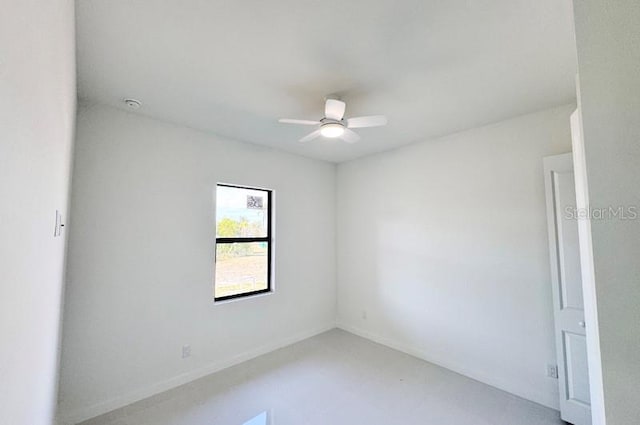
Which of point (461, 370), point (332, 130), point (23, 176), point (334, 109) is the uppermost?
point (334, 109)

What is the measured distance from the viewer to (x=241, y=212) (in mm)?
3553

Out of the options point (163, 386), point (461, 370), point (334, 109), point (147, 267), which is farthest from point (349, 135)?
point (163, 386)

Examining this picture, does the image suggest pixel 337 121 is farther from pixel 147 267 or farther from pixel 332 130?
pixel 147 267

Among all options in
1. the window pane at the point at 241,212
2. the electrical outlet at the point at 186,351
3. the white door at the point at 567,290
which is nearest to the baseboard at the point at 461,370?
the white door at the point at 567,290

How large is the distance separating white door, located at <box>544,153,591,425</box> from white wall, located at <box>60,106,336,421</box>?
294 centimetres

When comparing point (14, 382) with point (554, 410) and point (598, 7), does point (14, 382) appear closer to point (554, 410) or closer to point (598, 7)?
point (598, 7)

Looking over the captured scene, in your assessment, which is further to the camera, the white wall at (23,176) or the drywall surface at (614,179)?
the drywall surface at (614,179)

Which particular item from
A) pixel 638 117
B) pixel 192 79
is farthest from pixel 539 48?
pixel 192 79

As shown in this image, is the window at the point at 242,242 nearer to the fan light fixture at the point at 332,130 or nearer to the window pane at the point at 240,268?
the window pane at the point at 240,268

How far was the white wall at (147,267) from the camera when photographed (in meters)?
2.35

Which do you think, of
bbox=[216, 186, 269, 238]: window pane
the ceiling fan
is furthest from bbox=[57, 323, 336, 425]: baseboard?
the ceiling fan

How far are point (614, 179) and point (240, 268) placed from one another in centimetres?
336

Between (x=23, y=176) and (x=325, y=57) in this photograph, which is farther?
(x=325, y=57)

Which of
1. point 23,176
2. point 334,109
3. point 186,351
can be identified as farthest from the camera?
point 186,351
